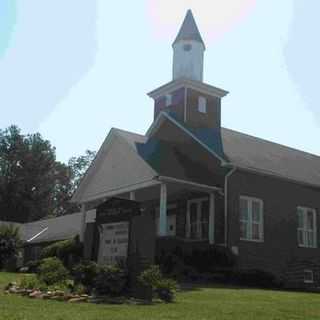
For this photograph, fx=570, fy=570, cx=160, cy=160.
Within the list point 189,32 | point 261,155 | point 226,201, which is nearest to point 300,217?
point 261,155

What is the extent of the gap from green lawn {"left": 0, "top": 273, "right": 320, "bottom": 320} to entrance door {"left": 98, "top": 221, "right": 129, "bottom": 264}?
1.78 m

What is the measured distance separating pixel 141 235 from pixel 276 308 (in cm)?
363

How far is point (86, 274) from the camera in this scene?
13305 mm

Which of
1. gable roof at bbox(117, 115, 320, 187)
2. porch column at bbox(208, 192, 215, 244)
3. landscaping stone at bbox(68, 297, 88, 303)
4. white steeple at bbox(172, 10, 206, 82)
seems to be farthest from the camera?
white steeple at bbox(172, 10, 206, 82)

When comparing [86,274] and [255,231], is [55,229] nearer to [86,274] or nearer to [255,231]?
[255,231]

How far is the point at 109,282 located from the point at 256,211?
15.1 metres

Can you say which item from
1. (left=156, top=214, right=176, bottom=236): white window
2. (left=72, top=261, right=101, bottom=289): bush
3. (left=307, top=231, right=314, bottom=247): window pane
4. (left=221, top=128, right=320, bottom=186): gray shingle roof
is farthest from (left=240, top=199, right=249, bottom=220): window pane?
(left=72, top=261, right=101, bottom=289): bush

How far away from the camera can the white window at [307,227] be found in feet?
93.7

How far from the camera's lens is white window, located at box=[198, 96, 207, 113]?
30477mm

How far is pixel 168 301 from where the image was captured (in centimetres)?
1241

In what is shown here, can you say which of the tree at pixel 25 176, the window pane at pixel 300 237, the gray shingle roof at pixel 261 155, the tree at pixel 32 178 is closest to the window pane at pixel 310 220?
the window pane at pixel 300 237

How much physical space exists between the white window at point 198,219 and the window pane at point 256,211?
2.18 meters

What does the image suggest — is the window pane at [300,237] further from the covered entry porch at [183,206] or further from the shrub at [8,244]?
the shrub at [8,244]

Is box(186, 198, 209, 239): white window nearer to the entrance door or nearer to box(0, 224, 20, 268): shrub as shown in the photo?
box(0, 224, 20, 268): shrub
